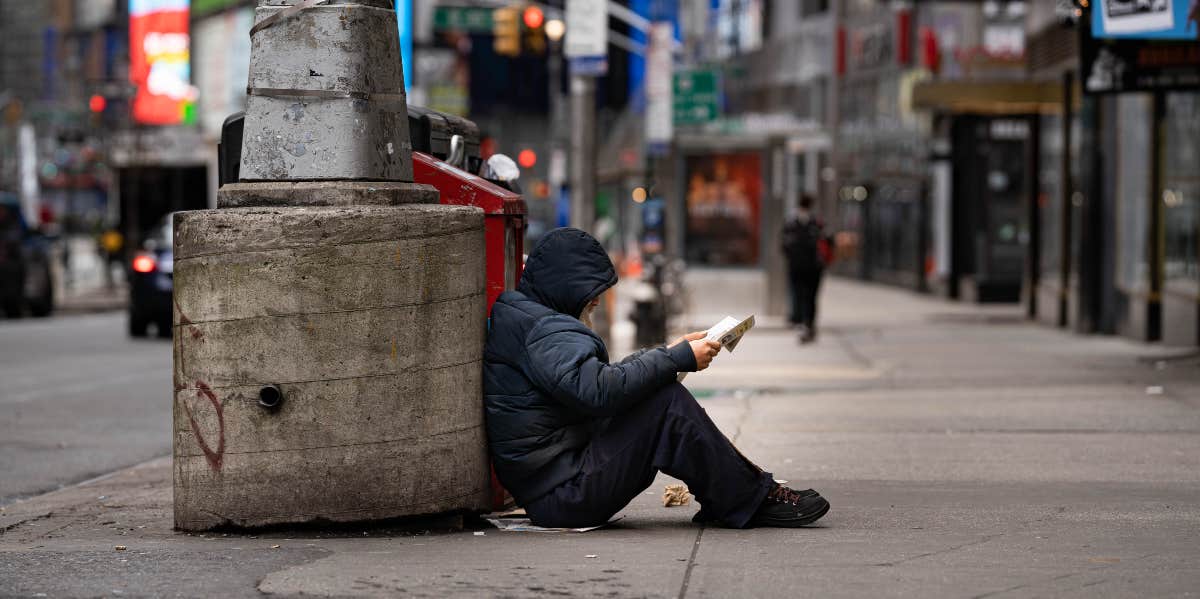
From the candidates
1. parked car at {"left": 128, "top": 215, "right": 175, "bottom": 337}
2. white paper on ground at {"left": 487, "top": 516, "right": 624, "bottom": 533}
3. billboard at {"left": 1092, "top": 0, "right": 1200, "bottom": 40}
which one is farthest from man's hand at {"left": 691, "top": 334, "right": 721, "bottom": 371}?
parked car at {"left": 128, "top": 215, "right": 175, "bottom": 337}

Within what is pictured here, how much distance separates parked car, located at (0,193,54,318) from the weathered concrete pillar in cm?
2251

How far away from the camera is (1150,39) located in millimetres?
15875

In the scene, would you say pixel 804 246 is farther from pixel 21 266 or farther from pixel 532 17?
pixel 21 266

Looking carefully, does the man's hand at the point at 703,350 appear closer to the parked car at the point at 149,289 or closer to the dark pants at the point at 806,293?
the dark pants at the point at 806,293

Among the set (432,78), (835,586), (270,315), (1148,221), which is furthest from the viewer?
(432,78)

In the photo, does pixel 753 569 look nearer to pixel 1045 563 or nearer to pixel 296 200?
pixel 1045 563

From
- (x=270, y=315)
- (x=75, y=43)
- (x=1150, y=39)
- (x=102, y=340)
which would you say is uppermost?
(x=75, y=43)

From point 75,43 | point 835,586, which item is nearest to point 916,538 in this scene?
point 835,586

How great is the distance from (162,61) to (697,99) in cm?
5698

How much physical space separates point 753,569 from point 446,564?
106 cm

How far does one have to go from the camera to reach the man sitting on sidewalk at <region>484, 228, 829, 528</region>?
6.93 m

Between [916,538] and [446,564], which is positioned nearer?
[446,564]

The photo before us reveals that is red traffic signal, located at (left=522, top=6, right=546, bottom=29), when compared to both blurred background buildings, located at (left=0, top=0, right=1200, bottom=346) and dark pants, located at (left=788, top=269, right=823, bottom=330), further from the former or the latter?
dark pants, located at (left=788, top=269, right=823, bottom=330)

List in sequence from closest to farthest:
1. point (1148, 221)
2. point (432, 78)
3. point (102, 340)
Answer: point (1148, 221) → point (102, 340) → point (432, 78)
